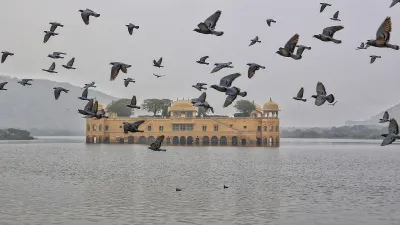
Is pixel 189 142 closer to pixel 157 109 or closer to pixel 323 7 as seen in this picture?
pixel 157 109

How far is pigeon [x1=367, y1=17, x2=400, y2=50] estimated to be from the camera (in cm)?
1284

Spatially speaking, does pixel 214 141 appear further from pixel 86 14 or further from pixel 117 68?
pixel 117 68

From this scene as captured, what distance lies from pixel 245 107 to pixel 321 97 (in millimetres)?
141444

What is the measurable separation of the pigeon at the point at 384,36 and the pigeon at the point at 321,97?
10.9 feet

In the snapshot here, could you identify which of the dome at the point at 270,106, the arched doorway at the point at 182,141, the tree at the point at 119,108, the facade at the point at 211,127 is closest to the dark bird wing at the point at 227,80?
the facade at the point at 211,127

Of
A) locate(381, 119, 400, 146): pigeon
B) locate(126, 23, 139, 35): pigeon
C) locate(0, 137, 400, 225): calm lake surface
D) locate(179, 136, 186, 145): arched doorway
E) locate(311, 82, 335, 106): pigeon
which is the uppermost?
locate(126, 23, 139, 35): pigeon

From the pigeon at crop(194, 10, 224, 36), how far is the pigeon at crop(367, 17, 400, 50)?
A: 3.64m

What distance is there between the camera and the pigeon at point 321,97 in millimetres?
16719

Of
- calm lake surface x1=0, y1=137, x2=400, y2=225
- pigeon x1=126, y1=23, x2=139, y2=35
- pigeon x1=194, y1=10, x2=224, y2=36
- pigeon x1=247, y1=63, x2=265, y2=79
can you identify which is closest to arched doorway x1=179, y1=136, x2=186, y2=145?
calm lake surface x1=0, y1=137, x2=400, y2=225

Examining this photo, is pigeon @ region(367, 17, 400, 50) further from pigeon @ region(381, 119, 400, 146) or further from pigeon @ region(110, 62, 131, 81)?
pigeon @ region(110, 62, 131, 81)

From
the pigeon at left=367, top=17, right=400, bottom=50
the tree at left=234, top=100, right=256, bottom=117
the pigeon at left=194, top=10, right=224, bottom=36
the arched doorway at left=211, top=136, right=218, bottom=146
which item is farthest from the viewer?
the tree at left=234, top=100, right=256, bottom=117

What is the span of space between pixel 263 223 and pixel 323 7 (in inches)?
450

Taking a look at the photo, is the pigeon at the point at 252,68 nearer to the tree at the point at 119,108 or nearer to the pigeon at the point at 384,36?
the pigeon at the point at 384,36

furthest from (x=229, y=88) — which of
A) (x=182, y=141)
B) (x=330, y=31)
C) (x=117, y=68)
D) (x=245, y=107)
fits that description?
(x=245, y=107)
